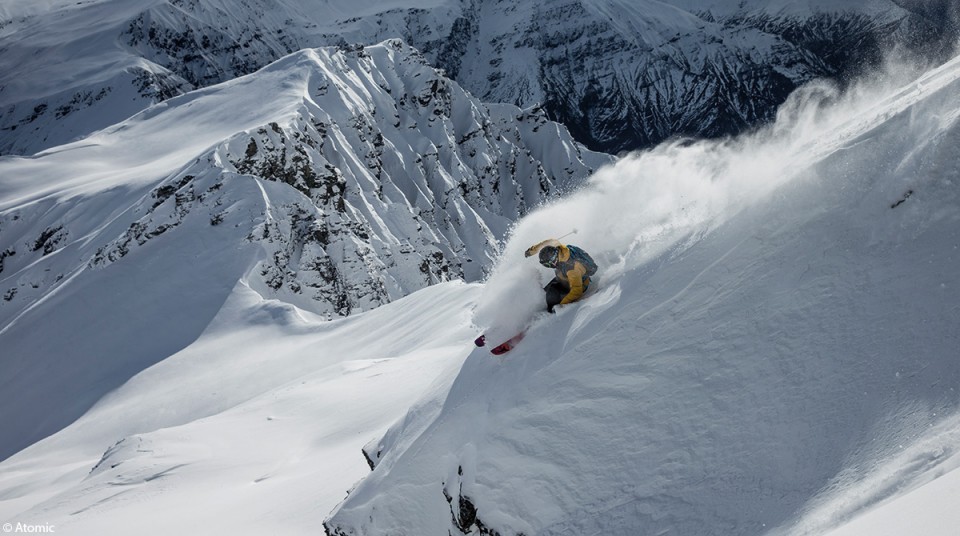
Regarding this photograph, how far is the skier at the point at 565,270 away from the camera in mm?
8477

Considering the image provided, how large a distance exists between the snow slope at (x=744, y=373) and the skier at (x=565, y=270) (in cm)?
25

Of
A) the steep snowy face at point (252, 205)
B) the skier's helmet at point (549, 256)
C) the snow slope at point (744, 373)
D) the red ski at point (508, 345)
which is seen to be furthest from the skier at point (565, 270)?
the steep snowy face at point (252, 205)

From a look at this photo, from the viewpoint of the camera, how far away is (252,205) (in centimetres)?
4728

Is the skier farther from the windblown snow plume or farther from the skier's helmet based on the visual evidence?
the windblown snow plume

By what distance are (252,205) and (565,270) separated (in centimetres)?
4369

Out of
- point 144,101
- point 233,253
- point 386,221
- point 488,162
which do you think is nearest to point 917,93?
point 233,253

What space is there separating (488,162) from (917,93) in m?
110

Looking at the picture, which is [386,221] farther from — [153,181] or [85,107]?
[85,107]

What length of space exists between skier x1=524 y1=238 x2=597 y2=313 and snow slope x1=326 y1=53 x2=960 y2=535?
247 millimetres

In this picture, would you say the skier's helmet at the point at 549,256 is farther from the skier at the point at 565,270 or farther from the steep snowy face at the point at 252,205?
the steep snowy face at the point at 252,205

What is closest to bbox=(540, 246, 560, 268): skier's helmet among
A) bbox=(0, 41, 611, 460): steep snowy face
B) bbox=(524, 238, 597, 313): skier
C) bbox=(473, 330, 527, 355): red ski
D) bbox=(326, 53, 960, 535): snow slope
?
bbox=(524, 238, 597, 313): skier

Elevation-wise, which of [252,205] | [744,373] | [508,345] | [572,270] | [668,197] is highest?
[252,205]

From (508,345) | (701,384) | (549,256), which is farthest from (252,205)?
(701,384)

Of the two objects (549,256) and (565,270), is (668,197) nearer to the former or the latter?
(565,270)
